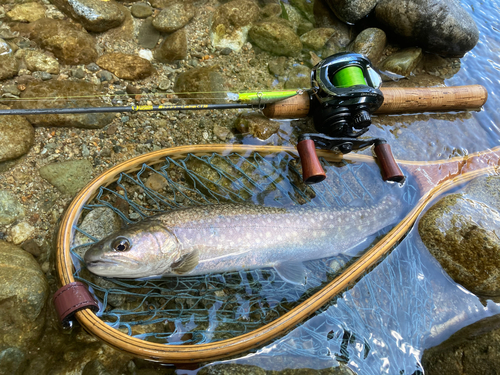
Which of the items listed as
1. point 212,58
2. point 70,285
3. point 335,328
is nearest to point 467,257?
point 335,328

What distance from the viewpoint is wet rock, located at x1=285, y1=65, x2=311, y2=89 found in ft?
15.0

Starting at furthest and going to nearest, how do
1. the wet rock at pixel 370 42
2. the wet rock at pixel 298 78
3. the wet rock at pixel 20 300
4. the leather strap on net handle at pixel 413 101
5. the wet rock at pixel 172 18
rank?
the wet rock at pixel 370 42, the wet rock at pixel 298 78, the wet rock at pixel 172 18, the leather strap on net handle at pixel 413 101, the wet rock at pixel 20 300

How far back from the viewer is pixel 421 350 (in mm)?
2947

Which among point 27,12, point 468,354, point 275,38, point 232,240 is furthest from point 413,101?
point 27,12

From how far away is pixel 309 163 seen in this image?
315cm

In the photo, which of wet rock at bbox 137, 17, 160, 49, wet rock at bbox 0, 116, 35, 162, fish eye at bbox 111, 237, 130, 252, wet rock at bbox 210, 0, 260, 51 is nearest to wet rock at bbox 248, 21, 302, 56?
wet rock at bbox 210, 0, 260, 51

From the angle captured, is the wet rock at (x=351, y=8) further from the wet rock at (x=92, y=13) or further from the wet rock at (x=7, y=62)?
the wet rock at (x=7, y=62)

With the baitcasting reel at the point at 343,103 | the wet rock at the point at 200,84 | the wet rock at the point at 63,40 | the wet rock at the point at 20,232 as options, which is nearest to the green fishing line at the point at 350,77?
the baitcasting reel at the point at 343,103

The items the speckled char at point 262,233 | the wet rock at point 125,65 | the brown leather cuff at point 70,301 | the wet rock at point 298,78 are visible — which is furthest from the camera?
the wet rock at point 298,78

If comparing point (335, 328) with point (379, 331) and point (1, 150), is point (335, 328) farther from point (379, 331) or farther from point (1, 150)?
point (1, 150)

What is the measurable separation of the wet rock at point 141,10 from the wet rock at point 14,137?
2.26 meters

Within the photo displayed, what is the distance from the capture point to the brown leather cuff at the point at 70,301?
2232mm

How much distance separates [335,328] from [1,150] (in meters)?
3.75

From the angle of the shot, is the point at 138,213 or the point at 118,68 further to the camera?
the point at 118,68
